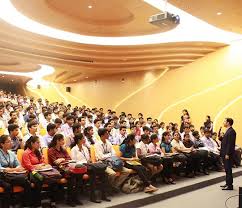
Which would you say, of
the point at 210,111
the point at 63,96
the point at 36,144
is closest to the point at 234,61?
the point at 210,111

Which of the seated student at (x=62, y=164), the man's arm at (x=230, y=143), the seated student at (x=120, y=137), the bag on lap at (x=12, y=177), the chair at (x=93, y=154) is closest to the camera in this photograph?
the bag on lap at (x=12, y=177)

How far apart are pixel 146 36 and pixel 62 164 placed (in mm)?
6352

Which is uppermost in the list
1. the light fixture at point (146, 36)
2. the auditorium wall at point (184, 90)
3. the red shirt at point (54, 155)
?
the light fixture at point (146, 36)

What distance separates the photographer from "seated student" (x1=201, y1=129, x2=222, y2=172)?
7.06m

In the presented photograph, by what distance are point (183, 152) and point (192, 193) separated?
3.33 feet

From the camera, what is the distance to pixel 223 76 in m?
10.6

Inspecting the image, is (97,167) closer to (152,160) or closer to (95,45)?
(152,160)

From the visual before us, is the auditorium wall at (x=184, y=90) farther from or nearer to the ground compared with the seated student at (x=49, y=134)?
farther from the ground

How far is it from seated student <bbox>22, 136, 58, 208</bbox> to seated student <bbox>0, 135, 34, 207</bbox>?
92 millimetres

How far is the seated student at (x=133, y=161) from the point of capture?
5.03 m

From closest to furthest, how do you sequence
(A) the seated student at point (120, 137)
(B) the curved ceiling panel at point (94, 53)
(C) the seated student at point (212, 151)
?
(A) the seated student at point (120, 137)
(C) the seated student at point (212, 151)
(B) the curved ceiling panel at point (94, 53)

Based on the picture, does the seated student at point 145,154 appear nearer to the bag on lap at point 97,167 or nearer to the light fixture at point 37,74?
the bag on lap at point 97,167

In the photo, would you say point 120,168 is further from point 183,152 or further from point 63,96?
point 63,96

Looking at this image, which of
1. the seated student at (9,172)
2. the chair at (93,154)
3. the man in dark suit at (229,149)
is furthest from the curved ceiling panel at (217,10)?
the seated student at (9,172)
